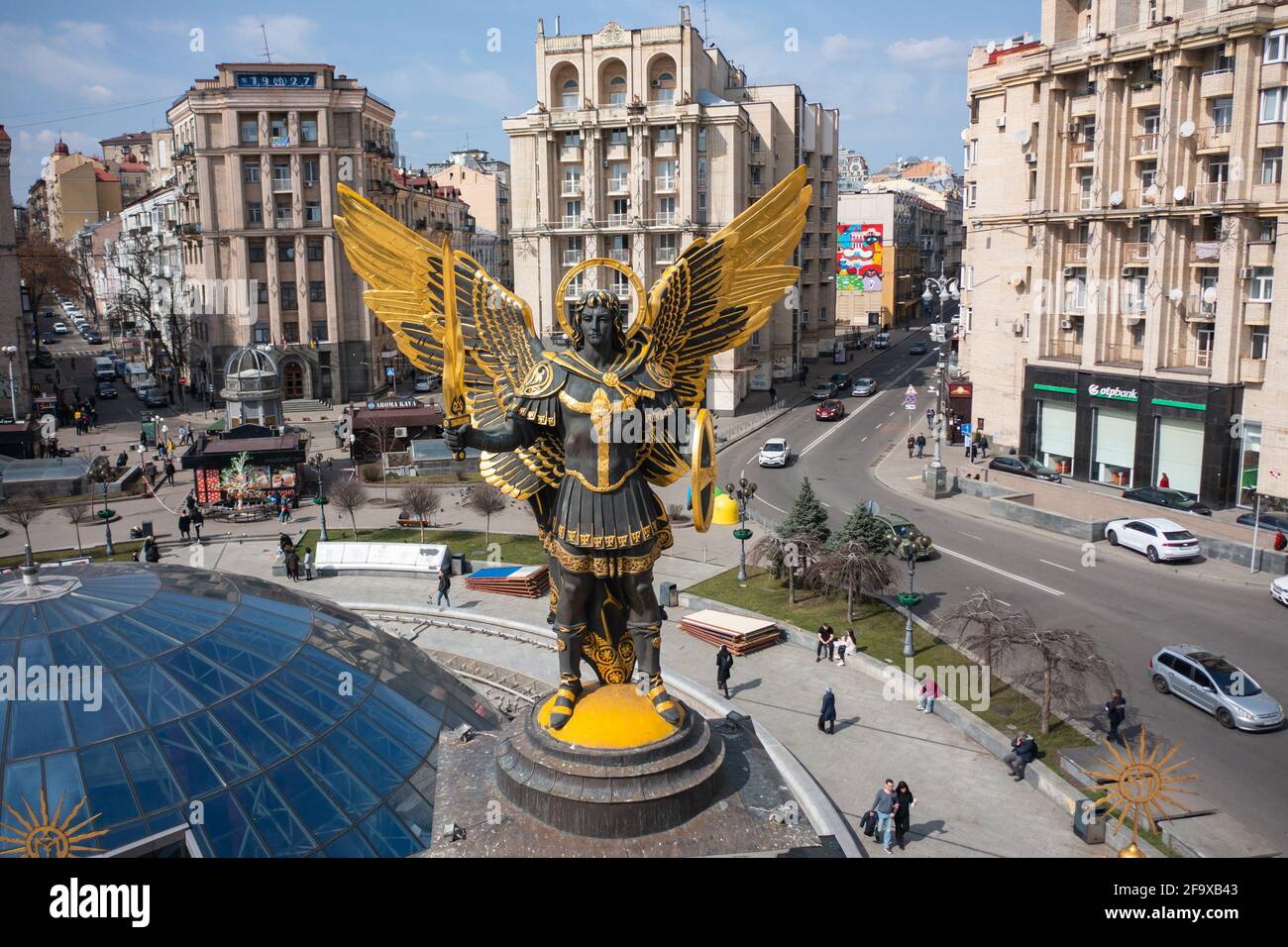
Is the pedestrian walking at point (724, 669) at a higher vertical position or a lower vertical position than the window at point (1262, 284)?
lower

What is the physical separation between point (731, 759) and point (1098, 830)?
27.4 ft

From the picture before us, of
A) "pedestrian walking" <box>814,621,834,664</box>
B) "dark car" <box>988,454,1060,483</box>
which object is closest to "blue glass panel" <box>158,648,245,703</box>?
"pedestrian walking" <box>814,621,834,664</box>

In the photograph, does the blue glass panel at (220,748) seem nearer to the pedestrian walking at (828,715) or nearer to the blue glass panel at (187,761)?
the blue glass panel at (187,761)

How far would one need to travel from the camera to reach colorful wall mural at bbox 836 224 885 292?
4208 inches

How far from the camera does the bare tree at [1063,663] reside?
850 inches

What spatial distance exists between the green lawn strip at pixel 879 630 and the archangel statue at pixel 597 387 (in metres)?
12.0

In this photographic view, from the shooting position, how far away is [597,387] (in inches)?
492

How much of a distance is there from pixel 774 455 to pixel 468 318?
39.6m

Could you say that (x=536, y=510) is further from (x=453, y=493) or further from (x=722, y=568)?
(x=453, y=493)

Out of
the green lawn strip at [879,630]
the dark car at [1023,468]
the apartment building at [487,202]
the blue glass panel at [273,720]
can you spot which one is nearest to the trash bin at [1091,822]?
the green lawn strip at [879,630]

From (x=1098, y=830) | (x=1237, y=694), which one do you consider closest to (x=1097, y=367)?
(x=1237, y=694)

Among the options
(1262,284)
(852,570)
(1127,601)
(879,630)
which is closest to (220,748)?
(852,570)

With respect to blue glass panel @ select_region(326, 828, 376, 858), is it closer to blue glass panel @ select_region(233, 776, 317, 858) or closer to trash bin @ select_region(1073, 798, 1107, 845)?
blue glass panel @ select_region(233, 776, 317, 858)

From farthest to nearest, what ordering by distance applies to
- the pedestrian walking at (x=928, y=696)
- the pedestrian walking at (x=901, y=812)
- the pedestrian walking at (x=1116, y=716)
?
the pedestrian walking at (x=928, y=696)
the pedestrian walking at (x=1116, y=716)
the pedestrian walking at (x=901, y=812)
